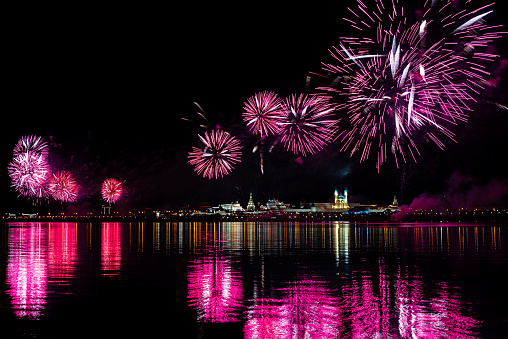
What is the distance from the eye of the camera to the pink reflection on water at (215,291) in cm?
1388

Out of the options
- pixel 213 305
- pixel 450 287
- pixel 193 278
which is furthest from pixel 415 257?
pixel 213 305

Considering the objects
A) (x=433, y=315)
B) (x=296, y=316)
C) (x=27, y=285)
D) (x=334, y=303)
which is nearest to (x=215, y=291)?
(x=334, y=303)

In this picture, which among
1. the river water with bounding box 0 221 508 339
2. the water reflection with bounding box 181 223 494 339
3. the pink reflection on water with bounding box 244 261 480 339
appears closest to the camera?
the pink reflection on water with bounding box 244 261 480 339

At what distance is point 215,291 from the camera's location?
1778 centimetres

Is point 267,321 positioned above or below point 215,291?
above

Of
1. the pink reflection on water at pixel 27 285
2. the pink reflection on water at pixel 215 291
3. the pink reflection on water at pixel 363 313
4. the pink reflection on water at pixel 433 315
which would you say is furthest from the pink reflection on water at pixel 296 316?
the pink reflection on water at pixel 27 285

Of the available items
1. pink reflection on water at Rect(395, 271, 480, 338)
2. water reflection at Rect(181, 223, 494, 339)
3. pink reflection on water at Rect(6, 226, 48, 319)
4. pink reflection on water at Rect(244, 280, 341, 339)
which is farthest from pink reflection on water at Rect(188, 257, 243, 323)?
pink reflection on water at Rect(6, 226, 48, 319)

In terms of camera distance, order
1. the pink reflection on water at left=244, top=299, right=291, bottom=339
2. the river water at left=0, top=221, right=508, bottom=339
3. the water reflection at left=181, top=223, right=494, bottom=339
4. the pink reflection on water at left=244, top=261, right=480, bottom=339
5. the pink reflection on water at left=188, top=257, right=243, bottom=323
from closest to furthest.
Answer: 1. the pink reflection on water at left=244, top=299, right=291, bottom=339
2. the pink reflection on water at left=244, top=261, right=480, bottom=339
3. the water reflection at left=181, top=223, right=494, bottom=339
4. the river water at left=0, top=221, right=508, bottom=339
5. the pink reflection on water at left=188, top=257, right=243, bottom=323

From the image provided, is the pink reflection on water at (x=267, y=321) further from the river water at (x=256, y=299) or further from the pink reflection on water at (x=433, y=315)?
the pink reflection on water at (x=433, y=315)

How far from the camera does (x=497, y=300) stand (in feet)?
52.8

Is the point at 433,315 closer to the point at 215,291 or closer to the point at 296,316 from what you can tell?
the point at 296,316

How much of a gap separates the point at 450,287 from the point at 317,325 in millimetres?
8356

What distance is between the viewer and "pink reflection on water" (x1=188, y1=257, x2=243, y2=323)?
1388 cm

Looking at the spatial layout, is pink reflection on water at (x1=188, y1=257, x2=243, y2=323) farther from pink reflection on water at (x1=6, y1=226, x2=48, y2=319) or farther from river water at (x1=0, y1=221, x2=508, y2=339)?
pink reflection on water at (x1=6, y1=226, x2=48, y2=319)
